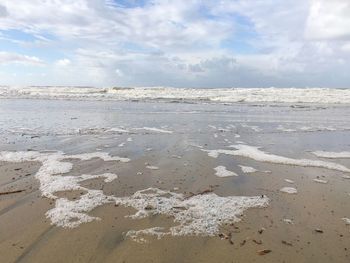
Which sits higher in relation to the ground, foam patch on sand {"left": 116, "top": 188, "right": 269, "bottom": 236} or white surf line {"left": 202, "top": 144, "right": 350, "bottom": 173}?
foam patch on sand {"left": 116, "top": 188, "right": 269, "bottom": 236}

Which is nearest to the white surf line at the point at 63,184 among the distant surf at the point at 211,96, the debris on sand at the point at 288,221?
the debris on sand at the point at 288,221

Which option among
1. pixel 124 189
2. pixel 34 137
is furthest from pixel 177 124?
pixel 124 189

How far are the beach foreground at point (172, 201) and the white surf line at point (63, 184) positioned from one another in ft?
0.07

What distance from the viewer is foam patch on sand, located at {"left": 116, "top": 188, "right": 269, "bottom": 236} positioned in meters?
4.93

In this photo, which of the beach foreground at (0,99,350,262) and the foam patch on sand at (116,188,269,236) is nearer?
the beach foreground at (0,99,350,262)

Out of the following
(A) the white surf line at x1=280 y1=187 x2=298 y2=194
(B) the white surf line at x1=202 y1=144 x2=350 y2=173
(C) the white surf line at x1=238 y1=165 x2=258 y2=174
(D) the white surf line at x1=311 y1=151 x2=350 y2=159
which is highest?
(A) the white surf line at x1=280 y1=187 x2=298 y2=194

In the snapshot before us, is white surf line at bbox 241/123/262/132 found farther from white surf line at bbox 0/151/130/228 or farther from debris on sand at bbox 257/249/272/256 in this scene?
debris on sand at bbox 257/249/272/256

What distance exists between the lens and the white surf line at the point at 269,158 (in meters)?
8.63

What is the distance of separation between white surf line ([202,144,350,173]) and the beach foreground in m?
0.03

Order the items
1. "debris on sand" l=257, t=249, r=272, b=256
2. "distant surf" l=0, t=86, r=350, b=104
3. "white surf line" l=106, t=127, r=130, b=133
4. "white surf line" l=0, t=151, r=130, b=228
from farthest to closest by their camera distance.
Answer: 1. "distant surf" l=0, t=86, r=350, b=104
2. "white surf line" l=106, t=127, r=130, b=133
3. "white surf line" l=0, t=151, r=130, b=228
4. "debris on sand" l=257, t=249, r=272, b=256

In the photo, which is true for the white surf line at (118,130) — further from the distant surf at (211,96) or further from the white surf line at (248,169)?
the distant surf at (211,96)

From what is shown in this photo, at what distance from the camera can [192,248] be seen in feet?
14.4

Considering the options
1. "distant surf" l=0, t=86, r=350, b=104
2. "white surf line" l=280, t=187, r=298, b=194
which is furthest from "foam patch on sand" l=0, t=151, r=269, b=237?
"distant surf" l=0, t=86, r=350, b=104

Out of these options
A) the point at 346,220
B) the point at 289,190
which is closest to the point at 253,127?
the point at 289,190
